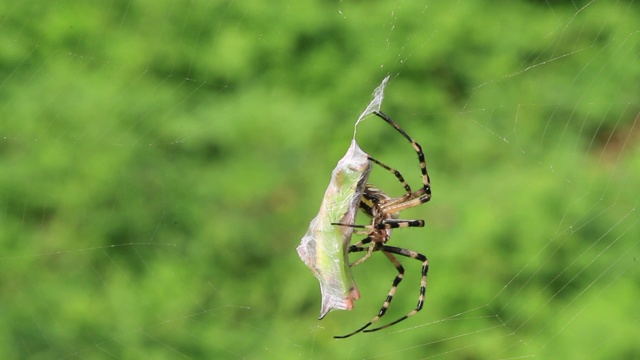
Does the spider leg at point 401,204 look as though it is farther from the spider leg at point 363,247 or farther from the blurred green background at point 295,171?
the blurred green background at point 295,171

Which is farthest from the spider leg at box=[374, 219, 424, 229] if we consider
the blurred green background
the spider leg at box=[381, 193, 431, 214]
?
the blurred green background

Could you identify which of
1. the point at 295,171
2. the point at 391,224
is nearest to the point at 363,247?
the point at 391,224

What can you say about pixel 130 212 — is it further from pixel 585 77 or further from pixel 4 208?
pixel 585 77

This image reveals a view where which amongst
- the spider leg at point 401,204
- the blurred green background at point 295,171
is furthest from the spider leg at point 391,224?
the blurred green background at point 295,171

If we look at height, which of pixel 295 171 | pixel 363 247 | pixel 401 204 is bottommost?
pixel 295 171

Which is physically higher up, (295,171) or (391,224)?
(391,224)

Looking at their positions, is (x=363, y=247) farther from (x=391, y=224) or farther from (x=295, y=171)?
(x=295, y=171)

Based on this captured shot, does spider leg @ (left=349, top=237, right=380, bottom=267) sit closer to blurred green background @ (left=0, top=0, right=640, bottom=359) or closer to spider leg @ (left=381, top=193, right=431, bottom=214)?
spider leg @ (left=381, top=193, right=431, bottom=214)

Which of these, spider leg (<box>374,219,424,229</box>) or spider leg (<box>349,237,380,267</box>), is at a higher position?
spider leg (<box>374,219,424,229</box>)
